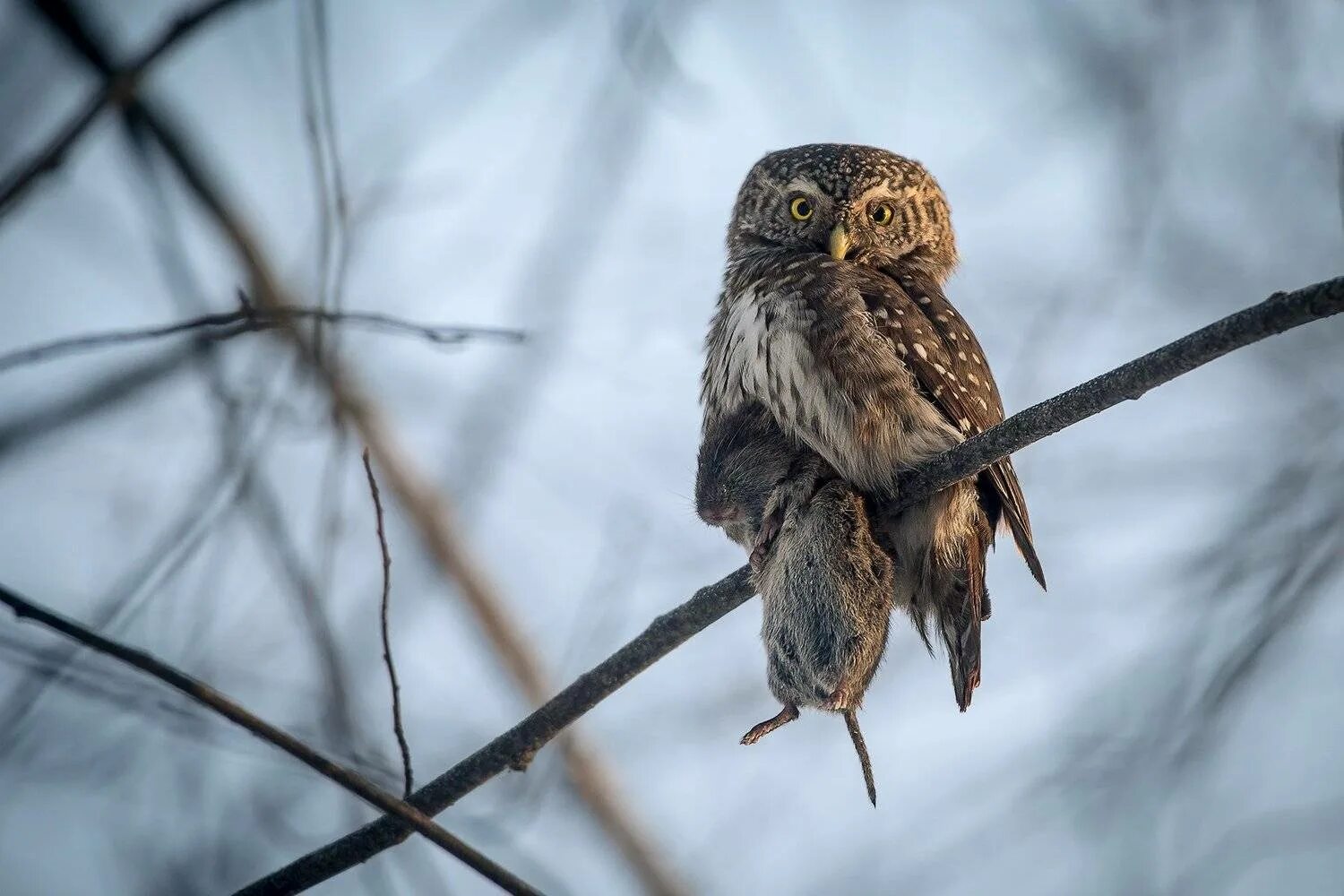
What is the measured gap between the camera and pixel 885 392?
3602mm

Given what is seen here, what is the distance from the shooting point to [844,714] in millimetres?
3266

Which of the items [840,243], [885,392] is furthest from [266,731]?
[840,243]

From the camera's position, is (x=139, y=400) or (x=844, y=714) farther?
(x=139, y=400)

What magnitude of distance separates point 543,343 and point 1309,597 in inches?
118

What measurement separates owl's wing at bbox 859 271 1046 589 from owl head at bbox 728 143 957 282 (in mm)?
559

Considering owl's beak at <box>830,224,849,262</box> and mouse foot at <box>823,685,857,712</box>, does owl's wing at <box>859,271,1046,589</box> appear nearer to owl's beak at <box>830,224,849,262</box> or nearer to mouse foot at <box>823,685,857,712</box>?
owl's beak at <box>830,224,849,262</box>

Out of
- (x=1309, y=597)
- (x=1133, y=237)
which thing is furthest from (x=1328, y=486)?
(x=1133, y=237)

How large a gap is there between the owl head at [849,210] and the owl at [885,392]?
0.12 ft

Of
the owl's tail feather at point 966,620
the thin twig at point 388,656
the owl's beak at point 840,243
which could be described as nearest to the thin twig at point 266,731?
the thin twig at point 388,656

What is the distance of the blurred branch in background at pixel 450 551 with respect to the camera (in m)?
4.47

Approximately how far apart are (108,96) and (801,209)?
2.91m

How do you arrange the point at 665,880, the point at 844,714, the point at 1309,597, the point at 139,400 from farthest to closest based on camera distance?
the point at 665,880 → the point at 1309,597 → the point at 139,400 → the point at 844,714

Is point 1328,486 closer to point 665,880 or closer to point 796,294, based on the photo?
point 796,294

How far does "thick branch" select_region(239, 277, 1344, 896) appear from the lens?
2336 mm
